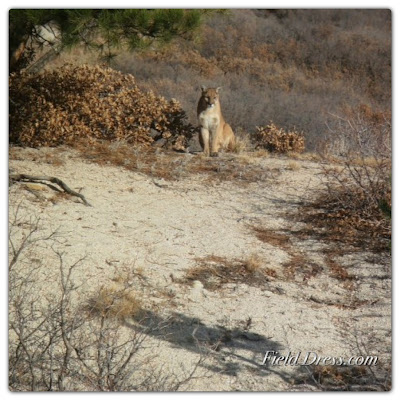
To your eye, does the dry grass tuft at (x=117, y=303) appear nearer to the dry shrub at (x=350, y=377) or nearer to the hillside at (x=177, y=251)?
the hillside at (x=177, y=251)

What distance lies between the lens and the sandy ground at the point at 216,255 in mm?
4785

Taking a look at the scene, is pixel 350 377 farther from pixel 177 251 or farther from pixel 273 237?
pixel 273 237

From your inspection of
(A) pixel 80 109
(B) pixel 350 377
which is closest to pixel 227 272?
(B) pixel 350 377

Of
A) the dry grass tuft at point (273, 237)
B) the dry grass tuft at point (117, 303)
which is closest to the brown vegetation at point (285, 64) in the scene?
the dry grass tuft at point (273, 237)

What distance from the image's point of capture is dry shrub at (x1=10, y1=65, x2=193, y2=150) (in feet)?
28.3

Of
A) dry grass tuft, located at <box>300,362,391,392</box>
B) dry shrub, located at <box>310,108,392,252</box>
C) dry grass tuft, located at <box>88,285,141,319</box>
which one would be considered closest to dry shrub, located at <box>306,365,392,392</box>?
dry grass tuft, located at <box>300,362,391,392</box>

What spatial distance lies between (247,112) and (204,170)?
5.18 m

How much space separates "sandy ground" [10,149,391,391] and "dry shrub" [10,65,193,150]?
12.6 inches

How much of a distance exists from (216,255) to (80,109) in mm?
3402

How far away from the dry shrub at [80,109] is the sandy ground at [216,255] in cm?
32

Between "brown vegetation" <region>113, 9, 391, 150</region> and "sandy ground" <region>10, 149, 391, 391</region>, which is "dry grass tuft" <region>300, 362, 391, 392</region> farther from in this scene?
"brown vegetation" <region>113, 9, 391, 150</region>

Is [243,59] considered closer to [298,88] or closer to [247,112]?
[298,88]

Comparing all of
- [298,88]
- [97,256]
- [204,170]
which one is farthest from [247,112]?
[97,256]

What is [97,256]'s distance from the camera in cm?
598
